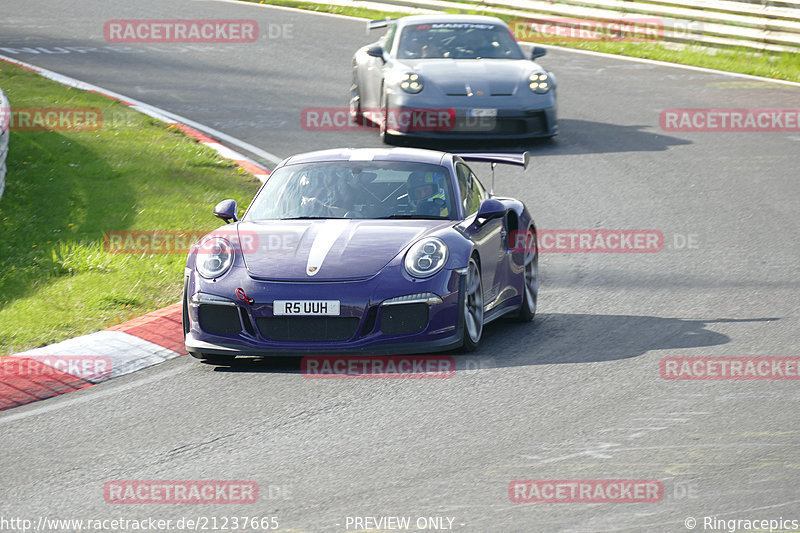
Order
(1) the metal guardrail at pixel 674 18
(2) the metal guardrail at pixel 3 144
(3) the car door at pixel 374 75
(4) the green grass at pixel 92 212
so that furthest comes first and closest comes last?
(1) the metal guardrail at pixel 674 18
(3) the car door at pixel 374 75
(2) the metal guardrail at pixel 3 144
(4) the green grass at pixel 92 212

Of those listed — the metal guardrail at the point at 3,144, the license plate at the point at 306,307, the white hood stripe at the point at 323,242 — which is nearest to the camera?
the license plate at the point at 306,307

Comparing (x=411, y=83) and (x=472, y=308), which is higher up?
(x=411, y=83)

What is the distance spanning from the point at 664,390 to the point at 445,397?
1195mm

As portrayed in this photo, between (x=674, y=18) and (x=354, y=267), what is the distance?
17105mm

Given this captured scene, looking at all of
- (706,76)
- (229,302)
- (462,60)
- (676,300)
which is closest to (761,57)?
(706,76)

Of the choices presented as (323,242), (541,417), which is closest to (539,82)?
(323,242)

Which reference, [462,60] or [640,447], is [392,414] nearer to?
[640,447]

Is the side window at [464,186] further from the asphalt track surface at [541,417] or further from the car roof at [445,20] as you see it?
the car roof at [445,20]

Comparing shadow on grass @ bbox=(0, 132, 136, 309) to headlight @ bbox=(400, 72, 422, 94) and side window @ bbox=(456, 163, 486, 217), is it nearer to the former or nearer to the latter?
side window @ bbox=(456, 163, 486, 217)

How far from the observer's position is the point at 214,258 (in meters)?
8.23

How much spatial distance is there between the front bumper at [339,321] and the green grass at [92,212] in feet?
4.48

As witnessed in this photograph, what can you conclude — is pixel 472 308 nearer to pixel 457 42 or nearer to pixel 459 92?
pixel 459 92

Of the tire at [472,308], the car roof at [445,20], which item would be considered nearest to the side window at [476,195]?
the tire at [472,308]

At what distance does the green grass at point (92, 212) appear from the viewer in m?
9.59
